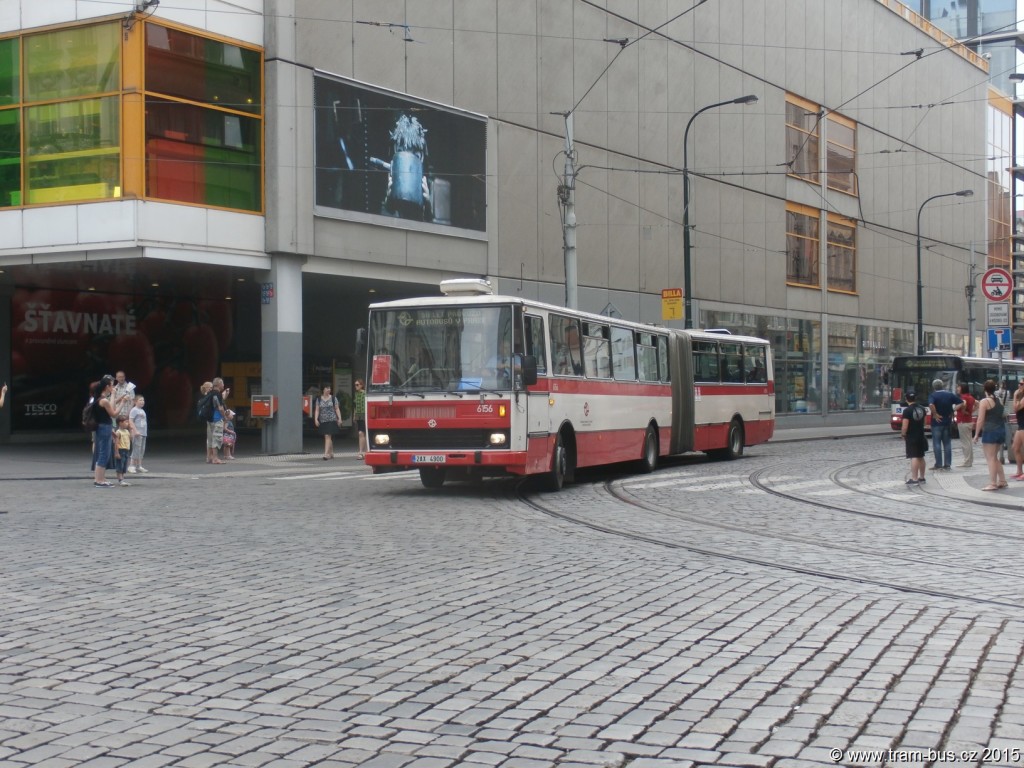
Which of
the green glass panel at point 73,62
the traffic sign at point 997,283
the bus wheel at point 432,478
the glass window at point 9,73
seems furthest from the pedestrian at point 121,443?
the traffic sign at point 997,283

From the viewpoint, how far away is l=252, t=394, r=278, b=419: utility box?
92.8 ft

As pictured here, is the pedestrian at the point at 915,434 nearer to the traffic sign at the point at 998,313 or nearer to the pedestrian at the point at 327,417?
the traffic sign at the point at 998,313

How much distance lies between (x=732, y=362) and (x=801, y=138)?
25487 millimetres

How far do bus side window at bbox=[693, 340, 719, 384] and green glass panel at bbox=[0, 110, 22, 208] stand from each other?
50.3ft

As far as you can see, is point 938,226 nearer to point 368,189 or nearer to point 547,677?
point 368,189

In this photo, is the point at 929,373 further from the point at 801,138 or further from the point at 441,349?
the point at 441,349

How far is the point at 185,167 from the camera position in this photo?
87.8 feet

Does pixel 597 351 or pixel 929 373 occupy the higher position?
pixel 597 351

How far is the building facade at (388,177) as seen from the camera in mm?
26641

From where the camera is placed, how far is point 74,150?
1045 inches

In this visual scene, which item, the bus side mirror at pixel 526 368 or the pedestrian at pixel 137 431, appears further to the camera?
the pedestrian at pixel 137 431

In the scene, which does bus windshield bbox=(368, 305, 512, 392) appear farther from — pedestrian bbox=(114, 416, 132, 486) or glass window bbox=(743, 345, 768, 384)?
glass window bbox=(743, 345, 768, 384)

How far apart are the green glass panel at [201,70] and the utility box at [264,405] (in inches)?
258

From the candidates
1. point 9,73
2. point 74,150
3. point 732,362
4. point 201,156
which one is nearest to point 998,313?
point 732,362
